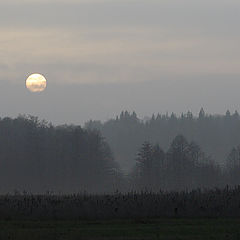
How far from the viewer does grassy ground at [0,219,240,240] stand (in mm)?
27266

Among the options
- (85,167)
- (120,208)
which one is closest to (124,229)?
(120,208)

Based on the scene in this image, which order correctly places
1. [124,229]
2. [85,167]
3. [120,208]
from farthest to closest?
[85,167] → [120,208] → [124,229]

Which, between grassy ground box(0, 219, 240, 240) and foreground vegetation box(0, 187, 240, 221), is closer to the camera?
grassy ground box(0, 219, 240, 240)

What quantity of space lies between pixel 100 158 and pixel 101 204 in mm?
80338

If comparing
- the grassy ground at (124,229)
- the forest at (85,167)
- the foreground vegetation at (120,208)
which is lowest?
the grassy ground at (124,229)

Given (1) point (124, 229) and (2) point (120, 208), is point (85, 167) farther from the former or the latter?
(1) point (124, 229)

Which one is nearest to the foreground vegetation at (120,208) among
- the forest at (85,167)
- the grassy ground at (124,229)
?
the grassy ground at (124,229)

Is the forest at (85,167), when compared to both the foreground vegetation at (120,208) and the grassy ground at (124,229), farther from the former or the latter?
the grassy ground at (124,229)

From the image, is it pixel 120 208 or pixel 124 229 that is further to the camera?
pixel 120 208

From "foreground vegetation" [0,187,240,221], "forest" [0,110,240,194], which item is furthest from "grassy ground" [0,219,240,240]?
"forest" [0,110,240,194]

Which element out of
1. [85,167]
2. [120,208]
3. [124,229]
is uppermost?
[85,167]

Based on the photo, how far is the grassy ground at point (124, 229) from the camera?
27266mm

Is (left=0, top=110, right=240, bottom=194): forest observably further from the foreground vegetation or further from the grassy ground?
the grassy ground

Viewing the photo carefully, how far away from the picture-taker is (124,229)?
30.0 m
